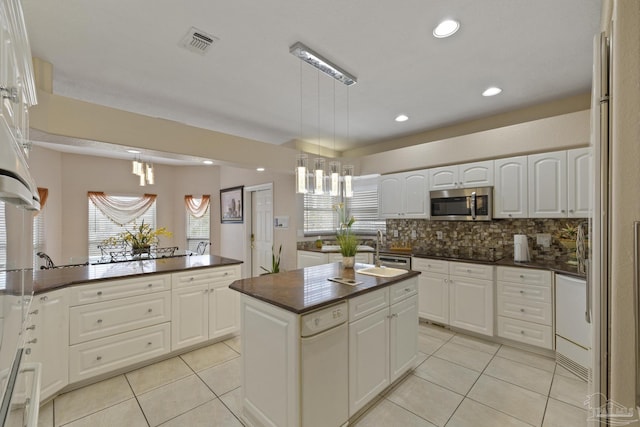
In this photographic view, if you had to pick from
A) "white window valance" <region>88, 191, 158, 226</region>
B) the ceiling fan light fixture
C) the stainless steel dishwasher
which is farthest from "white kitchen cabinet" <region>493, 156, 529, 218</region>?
"white window valance" <region>88, 191, 158, 226</region>

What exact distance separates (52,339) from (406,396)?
2900 mm

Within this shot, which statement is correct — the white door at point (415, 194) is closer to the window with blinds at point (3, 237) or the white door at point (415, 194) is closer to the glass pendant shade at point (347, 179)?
the glass pendant shade at point (347, 179)

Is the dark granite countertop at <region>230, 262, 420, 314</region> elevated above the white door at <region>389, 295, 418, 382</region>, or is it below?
above

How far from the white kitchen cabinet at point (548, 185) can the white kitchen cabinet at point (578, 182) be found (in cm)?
4

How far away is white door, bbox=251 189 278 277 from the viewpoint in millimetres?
5504

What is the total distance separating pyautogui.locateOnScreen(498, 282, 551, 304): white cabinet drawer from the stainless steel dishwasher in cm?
236

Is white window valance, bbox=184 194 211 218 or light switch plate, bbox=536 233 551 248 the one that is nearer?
light switch plate, bbox=536 233 551 248

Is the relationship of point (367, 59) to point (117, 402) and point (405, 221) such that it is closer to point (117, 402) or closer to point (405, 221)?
point (405, 221)

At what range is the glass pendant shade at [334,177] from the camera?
2.56 metres

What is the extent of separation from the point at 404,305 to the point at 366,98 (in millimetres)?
2294

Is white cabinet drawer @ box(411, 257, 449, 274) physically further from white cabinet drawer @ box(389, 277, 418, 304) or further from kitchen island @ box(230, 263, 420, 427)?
kitchen island @ box(230, 263, 420, 427)

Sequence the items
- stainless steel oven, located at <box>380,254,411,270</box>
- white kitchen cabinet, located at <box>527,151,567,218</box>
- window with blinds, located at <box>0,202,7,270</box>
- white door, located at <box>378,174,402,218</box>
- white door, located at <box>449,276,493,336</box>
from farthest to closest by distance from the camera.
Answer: white door, located at <box>378,174,402,218</box> → stainless steel oven, located at <box>380,254,411,270</box> → white door, located at <box>449,276,493,336</box> → white kitchen cabinet, located at <box>527,151,567,218</box> → window with blinds, located at <box>0,202,7,270</box>

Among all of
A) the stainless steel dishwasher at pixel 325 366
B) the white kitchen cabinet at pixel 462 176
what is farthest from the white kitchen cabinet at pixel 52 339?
the white kitchen cabinet at pixel 462 176

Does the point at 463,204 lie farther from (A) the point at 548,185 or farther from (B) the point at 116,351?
(B) the point at 116,351
